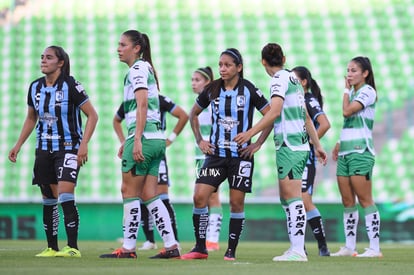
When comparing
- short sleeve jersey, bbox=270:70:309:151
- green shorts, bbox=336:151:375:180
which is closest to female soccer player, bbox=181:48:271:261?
short sleeve jersey, bbox=270:70:309:151

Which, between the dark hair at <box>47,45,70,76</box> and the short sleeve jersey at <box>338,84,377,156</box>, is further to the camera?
the short sleeve jersey at <box>338,84,377,156</box>

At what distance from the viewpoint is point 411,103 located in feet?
64.8

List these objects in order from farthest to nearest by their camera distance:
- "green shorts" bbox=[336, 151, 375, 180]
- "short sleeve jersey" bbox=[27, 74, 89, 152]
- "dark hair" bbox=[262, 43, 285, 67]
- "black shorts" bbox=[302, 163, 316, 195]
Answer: "black shorts" bbox=[302, 163, 316, 195]
"green shorts" bbox=[336, 151, 375, 180]
"short sleeve jersey" bbox=[27, 74, 89, 152]
"dark hair" bbox=[262, 43, 285, 67]

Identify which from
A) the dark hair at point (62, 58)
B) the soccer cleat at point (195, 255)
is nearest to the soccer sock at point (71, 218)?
the soccer cleat at point (195, 255)

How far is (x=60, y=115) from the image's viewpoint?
25.9 feet

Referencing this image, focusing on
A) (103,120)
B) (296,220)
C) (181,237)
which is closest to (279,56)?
(296,220)

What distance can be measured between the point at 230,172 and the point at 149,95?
0.97 meters

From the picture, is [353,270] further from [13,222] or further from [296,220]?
[13,222]

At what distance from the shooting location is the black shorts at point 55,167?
778 cm

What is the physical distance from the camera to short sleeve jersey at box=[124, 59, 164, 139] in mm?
7465

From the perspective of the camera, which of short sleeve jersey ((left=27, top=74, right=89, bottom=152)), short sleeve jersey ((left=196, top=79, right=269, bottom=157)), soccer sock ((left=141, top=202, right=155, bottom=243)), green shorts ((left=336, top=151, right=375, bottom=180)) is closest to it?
short sleeve jersey ((left=196, top=79, right=269, bottom=157))

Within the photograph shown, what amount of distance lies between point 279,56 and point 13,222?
9164 millimetres

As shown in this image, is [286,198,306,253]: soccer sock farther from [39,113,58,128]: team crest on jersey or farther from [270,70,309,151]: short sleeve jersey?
[39,113,58,128]: team crest on jersey

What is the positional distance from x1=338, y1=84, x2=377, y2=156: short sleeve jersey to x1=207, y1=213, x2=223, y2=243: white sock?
2194mm
